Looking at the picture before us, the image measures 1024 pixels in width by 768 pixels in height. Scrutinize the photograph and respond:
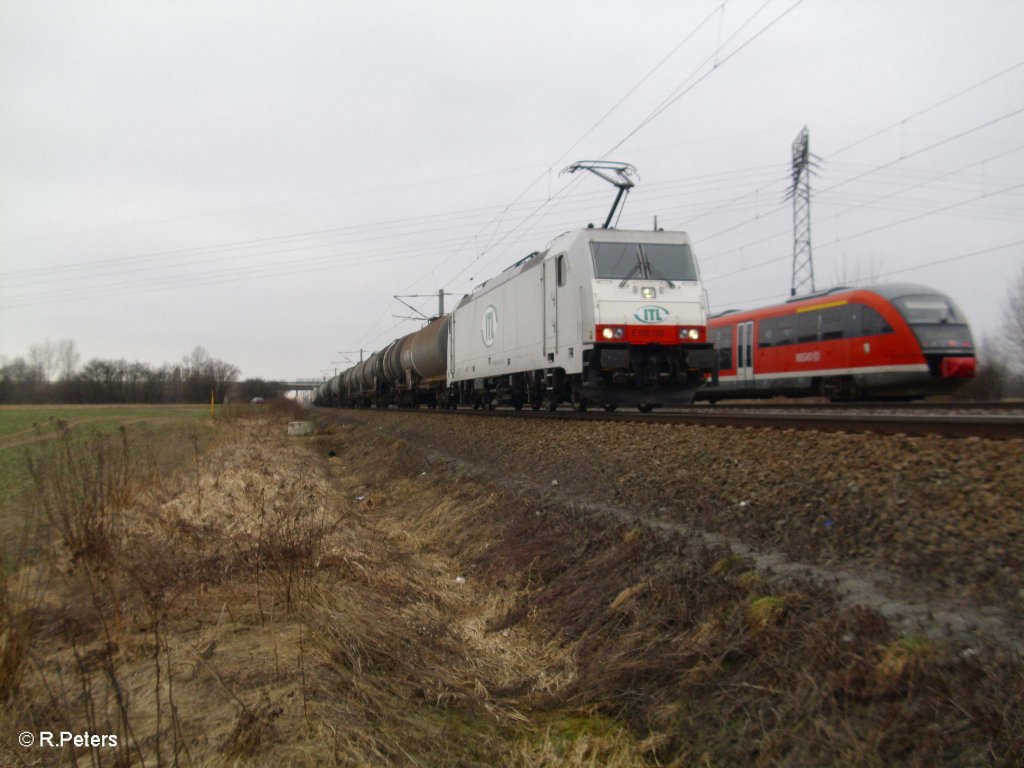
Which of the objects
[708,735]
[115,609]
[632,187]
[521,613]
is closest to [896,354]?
[632,187]

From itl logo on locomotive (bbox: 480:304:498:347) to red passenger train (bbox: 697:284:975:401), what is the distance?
8551 millimetres

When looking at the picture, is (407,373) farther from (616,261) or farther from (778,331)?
(616,261)

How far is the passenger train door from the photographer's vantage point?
22484mm

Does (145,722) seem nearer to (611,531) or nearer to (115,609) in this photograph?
(115,609)

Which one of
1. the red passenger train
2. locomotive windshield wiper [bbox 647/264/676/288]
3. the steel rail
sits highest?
locomotive windshield wiper [bbox 647/264/676/288]

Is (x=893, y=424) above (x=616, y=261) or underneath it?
underneath

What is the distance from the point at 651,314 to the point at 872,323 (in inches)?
305

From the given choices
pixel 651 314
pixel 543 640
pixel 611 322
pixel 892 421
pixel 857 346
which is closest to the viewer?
pixel 543 640

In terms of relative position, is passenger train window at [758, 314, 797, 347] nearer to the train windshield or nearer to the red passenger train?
A: the red passenger train

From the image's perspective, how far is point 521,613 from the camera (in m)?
5.49

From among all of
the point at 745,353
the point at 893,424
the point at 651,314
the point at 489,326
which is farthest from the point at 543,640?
the point at 745,353

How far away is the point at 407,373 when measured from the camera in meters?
30.9

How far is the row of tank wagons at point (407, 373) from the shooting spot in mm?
26103

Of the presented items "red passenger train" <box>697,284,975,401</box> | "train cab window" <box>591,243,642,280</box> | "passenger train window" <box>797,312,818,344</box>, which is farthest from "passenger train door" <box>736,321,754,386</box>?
"train cab window" <box>591,243,642,280</box>
